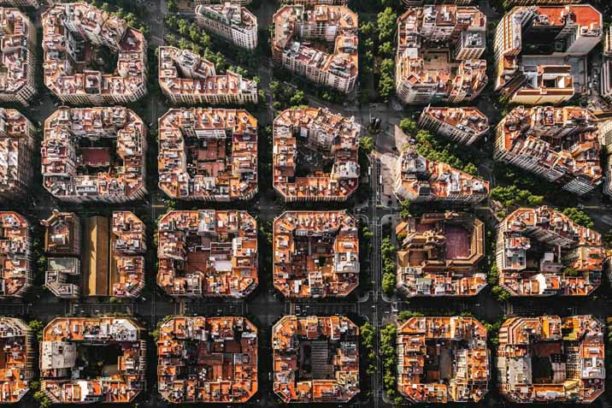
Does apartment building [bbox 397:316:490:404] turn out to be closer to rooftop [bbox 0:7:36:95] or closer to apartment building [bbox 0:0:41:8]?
rooftop [bbox 0:7:36:95]

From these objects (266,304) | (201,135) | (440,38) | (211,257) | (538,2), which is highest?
(538,2)

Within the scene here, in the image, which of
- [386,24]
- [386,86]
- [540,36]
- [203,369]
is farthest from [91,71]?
[540,36]

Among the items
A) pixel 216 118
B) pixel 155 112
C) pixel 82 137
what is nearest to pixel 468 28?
pixel 216 118

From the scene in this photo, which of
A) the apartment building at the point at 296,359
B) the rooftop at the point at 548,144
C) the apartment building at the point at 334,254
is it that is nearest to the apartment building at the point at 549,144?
the rooftop at the point at 548,144

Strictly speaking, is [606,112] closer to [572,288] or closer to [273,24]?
[572,288]

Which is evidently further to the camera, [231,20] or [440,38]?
[440,38]

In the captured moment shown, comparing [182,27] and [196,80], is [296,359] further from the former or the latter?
[182,27]

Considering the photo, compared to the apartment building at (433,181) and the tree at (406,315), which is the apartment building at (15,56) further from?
the tree at (406,315)
